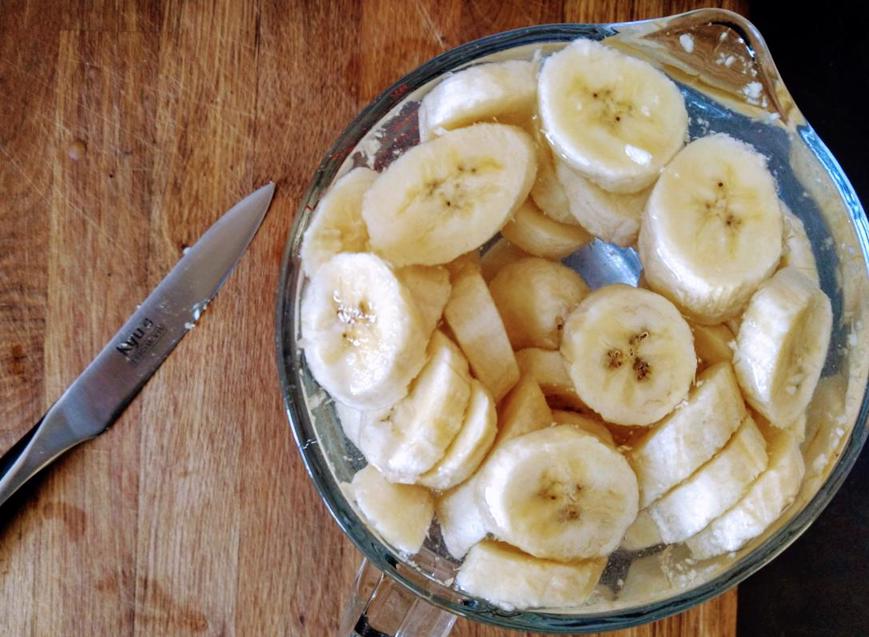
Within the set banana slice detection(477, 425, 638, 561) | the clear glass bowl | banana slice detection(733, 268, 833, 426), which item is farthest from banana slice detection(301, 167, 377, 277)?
banana slice detection(733, 268, 833, 426)

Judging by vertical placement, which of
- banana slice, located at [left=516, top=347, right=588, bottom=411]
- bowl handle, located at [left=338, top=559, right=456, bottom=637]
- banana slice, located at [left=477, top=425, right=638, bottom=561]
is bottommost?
bowl handle, located at [left=338, top=559, right=456, bottom=637]

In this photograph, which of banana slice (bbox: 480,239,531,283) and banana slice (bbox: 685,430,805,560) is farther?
banana slice (bbox: 480,239,531,283)

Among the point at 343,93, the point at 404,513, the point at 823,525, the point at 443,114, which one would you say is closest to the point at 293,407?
the point at 404,513

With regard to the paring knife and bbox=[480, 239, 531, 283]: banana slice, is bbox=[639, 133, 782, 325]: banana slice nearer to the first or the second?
bbox=[480, 239, 531, 283]: banana slice

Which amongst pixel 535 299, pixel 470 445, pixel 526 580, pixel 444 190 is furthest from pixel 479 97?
pixel 526 580

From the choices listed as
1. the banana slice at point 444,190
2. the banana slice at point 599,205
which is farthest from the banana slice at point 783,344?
the banana slice at point 444,190

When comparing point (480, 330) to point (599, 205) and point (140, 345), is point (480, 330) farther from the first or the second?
point (140, 345)
